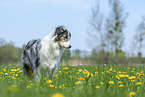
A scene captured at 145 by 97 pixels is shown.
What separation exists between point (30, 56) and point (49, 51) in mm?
867

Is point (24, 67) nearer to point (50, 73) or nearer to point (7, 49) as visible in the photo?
point (50, 73)

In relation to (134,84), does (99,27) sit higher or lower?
higher

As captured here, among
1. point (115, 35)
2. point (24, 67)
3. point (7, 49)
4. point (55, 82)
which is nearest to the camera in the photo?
point (55, 82)

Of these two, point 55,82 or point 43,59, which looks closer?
point 55,82

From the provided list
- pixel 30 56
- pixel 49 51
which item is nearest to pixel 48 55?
pixel 49 51

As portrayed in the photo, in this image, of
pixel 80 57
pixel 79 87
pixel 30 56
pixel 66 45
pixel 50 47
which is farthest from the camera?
pixel 80 57

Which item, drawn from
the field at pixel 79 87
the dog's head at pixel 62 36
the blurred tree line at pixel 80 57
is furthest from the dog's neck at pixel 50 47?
the blurred tree line at pixel 80 57

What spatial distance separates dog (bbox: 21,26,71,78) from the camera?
15.6ft

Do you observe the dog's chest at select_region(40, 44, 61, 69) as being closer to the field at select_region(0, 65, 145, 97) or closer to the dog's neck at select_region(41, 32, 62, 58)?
the dog's neck at select_region(41, 32, 62, 58)

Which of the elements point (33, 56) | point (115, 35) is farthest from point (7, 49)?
point (33, 56)

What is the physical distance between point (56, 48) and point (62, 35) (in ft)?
1.47

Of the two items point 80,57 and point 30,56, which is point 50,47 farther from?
point 80,57

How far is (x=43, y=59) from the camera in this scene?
5016 mm

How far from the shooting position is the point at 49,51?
5.00 metres
